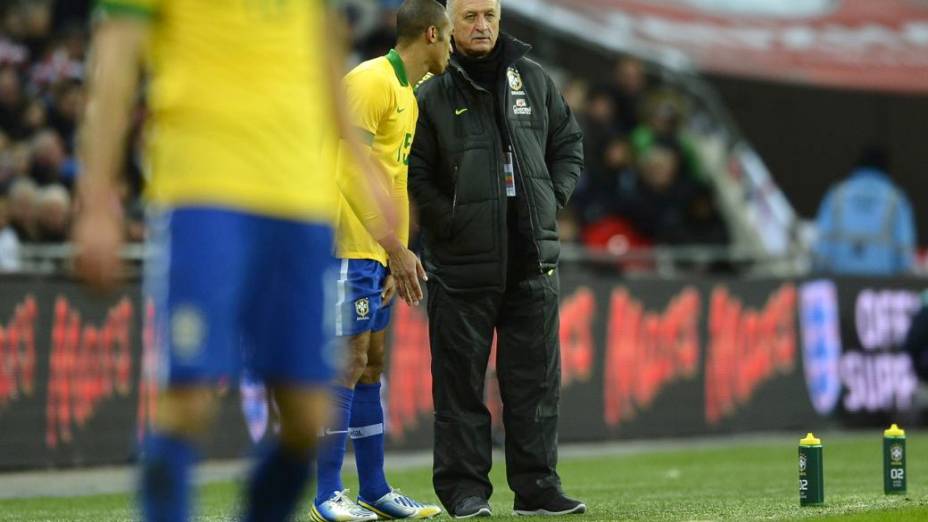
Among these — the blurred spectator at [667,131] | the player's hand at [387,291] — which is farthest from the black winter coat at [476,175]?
the blurred spectator at [667,131]

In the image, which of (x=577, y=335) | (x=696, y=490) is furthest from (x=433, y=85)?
(x=577, y=335)

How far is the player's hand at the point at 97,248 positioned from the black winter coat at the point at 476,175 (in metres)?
3.84

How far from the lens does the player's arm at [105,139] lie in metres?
4.48

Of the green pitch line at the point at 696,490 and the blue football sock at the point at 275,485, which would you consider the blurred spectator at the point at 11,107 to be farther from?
the blue football sock at the point at 275,485

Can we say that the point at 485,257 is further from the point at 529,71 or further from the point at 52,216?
the point at 52,216

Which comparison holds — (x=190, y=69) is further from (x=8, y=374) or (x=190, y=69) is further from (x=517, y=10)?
(x=517, y=10)

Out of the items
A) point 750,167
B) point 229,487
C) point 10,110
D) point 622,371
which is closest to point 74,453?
point 229,487

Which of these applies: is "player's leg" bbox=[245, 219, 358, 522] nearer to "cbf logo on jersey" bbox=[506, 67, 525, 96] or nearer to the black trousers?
the black trousers

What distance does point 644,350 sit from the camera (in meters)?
16.2

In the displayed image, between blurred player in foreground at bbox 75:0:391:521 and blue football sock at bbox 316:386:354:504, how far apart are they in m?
3.02

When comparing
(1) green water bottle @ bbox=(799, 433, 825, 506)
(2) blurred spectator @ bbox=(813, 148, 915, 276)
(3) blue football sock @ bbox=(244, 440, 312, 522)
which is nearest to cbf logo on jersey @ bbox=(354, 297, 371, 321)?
(1) green water bottle @ bbox=(799, 433, 825, 506)

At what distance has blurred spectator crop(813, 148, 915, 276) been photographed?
18.0 meters

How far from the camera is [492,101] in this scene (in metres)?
8.40

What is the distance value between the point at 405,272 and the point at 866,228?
11371mm
